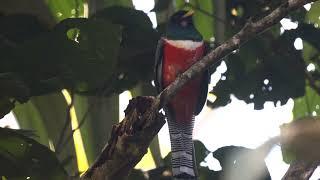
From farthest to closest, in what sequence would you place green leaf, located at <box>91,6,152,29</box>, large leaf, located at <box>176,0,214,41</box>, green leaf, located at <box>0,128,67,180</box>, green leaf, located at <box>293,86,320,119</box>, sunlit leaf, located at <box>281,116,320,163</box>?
green leaf, located at <box>293,86,320,119</box>
large leaf, located at <box>176,0,214,41</box>
green leaf, located at <box>91,6,152,29</box>
green leaf, located at <box>0,128,67,180</box>
sunlit leaf, located at <box>281,116,320,163</box>

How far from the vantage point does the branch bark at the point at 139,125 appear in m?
1.62

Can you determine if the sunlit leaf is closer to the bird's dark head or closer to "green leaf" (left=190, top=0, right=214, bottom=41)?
the bird's dark head

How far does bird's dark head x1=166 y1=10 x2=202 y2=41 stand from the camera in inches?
122

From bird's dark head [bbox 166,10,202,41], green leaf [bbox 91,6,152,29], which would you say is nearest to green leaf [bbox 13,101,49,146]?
green leaf [bbox 91,6,152,29]

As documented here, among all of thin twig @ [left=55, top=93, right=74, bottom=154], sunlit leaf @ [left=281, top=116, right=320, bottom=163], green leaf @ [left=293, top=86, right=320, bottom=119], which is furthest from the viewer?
green leaf @ [left=293, top=86, right=320, bottom=119]

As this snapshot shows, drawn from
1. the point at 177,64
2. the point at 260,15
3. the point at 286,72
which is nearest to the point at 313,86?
the point at 286,72

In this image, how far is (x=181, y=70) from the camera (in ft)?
9.87

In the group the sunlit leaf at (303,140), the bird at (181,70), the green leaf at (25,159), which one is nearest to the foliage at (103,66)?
the green leaf at (25,159)

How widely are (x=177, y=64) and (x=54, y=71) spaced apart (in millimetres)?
1146

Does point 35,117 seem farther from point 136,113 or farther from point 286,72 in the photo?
point 286,72

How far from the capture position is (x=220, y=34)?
2.96 metres

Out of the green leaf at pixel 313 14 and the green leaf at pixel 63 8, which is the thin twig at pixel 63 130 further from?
the green leaf at pixel 313 14

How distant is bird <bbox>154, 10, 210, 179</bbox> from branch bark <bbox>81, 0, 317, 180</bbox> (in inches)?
39.6

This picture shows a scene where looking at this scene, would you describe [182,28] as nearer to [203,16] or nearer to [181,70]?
[203,16]
